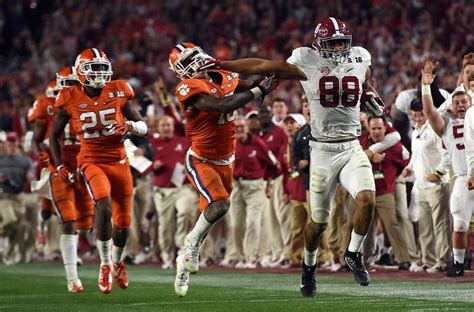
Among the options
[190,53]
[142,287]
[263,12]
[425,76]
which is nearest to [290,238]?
[142,287]

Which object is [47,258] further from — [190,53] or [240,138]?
[190,53]

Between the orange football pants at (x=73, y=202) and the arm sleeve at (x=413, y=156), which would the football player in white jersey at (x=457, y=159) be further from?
the orange football pants at (x=73, y=202)

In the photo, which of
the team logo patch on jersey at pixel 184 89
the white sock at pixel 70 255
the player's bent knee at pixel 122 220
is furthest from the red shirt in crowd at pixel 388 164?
the team logo patch on jersey at pixel 184 89

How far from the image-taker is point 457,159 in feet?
36.1

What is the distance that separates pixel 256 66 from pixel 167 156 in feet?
22.7

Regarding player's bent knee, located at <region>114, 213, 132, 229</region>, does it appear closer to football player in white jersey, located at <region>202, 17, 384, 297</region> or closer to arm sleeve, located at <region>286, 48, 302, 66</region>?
football player in white jersey, located at <region>202, 17, 384, 297</region>

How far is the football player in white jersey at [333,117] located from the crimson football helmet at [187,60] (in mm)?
425

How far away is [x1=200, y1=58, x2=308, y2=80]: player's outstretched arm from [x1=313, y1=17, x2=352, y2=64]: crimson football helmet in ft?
1.01

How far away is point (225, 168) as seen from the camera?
9516 millimetres

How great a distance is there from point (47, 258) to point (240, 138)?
526cm

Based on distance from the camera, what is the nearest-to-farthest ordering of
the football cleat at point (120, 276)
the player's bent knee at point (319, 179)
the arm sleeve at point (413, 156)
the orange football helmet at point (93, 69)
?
the player's bent knee at point (319, 179) → the orange football helmet at point (93, 69) → the football cleat at point (120, 276) → the arm sleeve at point (413, 156)

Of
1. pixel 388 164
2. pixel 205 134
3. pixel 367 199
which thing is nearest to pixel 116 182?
pixel 205 134

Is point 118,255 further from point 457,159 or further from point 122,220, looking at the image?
point 457,159

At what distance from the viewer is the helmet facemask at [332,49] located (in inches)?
344
